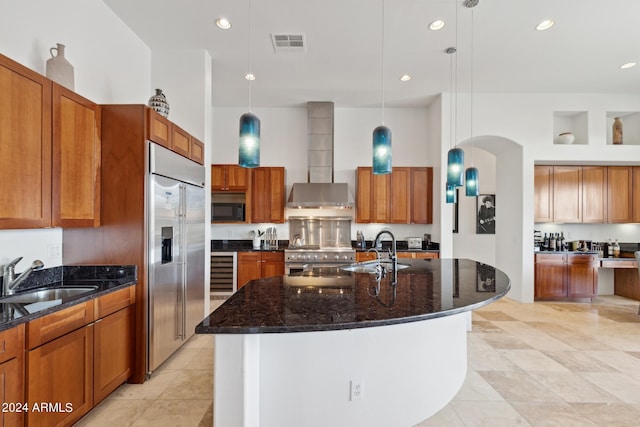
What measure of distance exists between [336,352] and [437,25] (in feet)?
11.3

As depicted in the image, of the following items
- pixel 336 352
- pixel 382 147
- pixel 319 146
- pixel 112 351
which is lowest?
pixel 112 351

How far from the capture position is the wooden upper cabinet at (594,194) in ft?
17.9

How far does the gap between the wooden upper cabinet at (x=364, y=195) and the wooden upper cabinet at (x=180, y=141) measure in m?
3.06

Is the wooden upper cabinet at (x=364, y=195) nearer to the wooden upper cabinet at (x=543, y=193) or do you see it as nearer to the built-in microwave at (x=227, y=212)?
the built-in microwave at (x=227, y=212)

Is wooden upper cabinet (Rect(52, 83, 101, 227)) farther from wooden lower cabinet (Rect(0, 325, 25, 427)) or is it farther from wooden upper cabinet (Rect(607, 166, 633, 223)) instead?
wooden upper cabinet (Rect(607, 166, 633, 223))

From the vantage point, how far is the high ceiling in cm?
315

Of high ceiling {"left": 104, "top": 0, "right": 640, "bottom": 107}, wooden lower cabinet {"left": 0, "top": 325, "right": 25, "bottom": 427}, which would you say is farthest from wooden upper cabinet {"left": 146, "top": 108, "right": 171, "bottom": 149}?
wooden lower cabinet {"left": 0, "top": 325, "right": 25, "bottom": 427}

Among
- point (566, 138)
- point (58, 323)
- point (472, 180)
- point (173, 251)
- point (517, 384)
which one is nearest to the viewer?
point (58, 323)

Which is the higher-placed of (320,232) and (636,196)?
(636,196)

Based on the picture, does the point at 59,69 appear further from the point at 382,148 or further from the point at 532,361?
the point at 532,361

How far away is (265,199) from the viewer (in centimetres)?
568

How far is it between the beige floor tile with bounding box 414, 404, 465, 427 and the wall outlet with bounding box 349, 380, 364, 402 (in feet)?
2.43

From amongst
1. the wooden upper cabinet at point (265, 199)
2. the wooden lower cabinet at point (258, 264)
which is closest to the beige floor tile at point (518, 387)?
the wooden lower cabinet at point (258, 264)

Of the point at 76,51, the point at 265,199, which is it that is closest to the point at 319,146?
the point at 265,199
